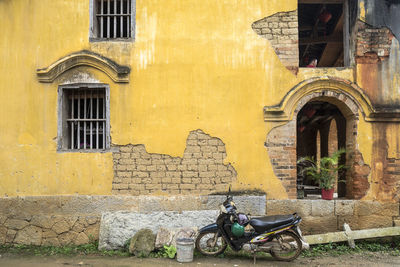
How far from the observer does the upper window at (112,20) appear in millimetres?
7383

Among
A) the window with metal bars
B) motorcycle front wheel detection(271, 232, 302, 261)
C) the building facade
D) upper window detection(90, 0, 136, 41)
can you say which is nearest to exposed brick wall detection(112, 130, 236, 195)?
the building facade

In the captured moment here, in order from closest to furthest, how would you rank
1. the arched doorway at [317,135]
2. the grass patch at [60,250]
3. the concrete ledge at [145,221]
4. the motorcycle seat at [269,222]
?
1. the motorcycle seat at [269,222]
2. the grass patch at [60,250]
3. the concrete ledge at [145,221]
4. the arched doorway at [317,135]

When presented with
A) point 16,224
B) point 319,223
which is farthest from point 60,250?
point 319,223

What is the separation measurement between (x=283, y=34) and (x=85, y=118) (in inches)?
176

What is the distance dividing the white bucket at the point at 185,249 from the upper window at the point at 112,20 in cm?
426

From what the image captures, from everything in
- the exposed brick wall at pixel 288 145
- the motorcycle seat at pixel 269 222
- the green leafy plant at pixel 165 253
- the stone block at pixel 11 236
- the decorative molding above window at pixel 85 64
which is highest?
the decorative molding above window at pixel 85 64

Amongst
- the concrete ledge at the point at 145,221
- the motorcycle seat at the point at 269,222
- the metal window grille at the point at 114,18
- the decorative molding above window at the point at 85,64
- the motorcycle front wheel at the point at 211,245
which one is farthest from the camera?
the metal window grille at the point at 114,18

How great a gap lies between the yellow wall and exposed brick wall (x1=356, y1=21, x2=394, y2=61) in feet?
2.03

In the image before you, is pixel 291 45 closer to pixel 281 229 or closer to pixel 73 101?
pixel 281 229

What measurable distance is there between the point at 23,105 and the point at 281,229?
5.72 m

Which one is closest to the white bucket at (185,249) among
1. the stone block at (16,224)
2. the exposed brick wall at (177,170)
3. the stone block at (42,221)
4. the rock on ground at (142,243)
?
the rock on ground at (142,243)

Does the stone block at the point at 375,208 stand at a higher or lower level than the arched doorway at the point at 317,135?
lower

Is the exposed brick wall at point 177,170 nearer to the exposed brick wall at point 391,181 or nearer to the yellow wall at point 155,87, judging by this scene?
the yellow wall at point 155,87

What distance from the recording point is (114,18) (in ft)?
24.5
